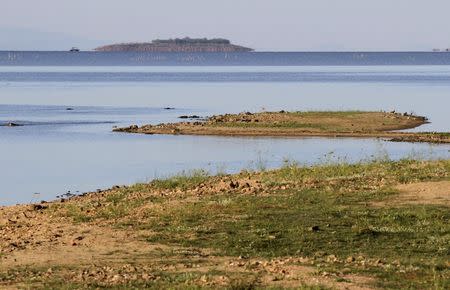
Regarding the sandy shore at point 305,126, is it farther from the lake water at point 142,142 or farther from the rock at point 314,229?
the rock at point 314,229

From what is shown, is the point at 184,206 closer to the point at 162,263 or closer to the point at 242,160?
the point at 162,263

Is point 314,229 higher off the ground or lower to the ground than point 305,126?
higher

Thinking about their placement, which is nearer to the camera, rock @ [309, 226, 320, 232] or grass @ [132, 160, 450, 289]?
grass @ [132, 160, 450, 289]

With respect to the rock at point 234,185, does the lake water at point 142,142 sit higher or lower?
lower

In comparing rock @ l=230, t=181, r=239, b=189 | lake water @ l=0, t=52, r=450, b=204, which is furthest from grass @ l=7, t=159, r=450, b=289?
lake water @ l=0, t=52, r=450, b=204

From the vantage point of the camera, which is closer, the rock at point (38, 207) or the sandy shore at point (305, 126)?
the rock at point (38, 207)

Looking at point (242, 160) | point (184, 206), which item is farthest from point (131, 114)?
point (184, 206)

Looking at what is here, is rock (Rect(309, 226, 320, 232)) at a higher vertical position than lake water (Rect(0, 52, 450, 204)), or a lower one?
higher

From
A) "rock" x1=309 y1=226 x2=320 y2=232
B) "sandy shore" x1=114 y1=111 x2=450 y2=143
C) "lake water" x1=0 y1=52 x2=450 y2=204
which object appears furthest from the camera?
"sandy shore" x1=114 y1=111 x2=450 y2=143

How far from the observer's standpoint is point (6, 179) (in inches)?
1438

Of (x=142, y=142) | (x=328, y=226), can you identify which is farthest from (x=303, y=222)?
(x=142, y=142)

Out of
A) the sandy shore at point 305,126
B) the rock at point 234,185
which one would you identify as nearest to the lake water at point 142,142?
the sandy shore at point 305,126

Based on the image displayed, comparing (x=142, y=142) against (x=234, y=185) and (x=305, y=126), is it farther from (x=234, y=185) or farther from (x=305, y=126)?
(x=234, y=185)

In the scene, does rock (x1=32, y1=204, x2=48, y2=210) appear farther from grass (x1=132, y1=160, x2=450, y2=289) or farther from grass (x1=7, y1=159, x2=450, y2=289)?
grass (x1=132, y1=160, x2=450, y2=289)
